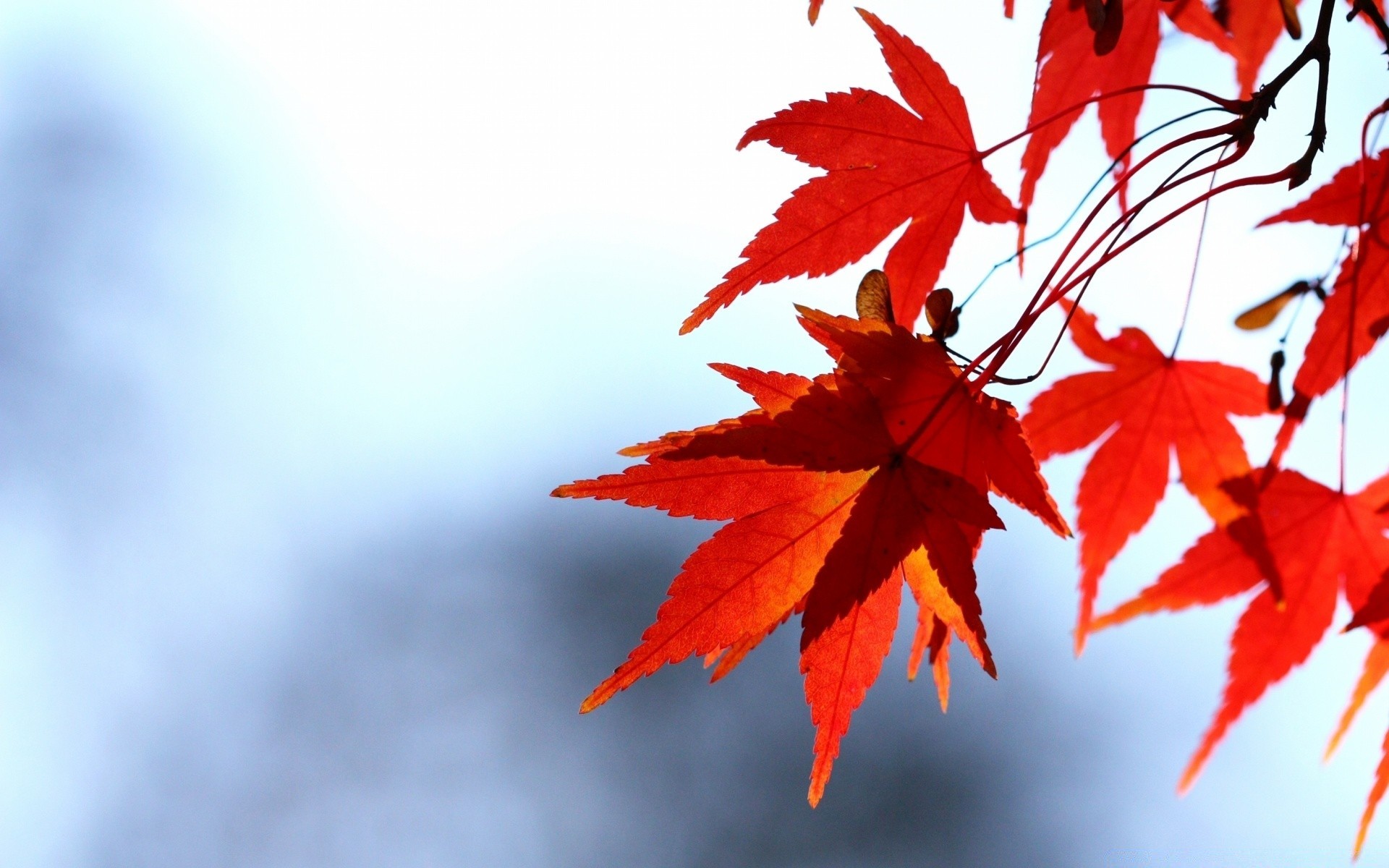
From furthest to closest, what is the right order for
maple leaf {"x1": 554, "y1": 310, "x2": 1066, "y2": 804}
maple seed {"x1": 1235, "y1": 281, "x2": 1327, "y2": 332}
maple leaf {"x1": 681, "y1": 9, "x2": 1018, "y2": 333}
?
maple seed {"x1": 1235, "y1": 281, "x2": 1327, "y2": 332} → maple leaf {"x1": 681, "y1": 9, "x2": 1018, "y2": 333} → maple leaf {"x1": 554, "y1": 310, "x2": 1066, "y2": 804}

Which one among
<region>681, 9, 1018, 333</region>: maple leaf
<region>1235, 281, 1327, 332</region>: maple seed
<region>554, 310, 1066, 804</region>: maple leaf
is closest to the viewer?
<region>554, 310, 1066, 804</region>: maple leaf

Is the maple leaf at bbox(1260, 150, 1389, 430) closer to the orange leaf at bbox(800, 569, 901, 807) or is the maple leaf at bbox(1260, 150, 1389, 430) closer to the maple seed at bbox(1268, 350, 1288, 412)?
the maple seed at bbox(1268, 350, 1288, 412)

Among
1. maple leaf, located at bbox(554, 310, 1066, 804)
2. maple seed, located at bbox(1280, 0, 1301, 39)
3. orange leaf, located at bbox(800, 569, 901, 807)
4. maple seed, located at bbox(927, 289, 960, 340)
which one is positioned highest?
maple seed, located at bbox(1280, 0, 1301, 39)

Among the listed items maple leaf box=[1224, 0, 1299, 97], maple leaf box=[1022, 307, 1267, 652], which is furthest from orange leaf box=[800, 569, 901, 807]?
maple leaf box=[1224, 0, 1299, 97]

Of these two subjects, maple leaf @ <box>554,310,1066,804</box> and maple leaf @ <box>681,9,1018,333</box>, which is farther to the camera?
maple leaf @ <box>681,9,1018,333</box>

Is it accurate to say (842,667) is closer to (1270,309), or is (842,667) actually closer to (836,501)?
(836,501)
